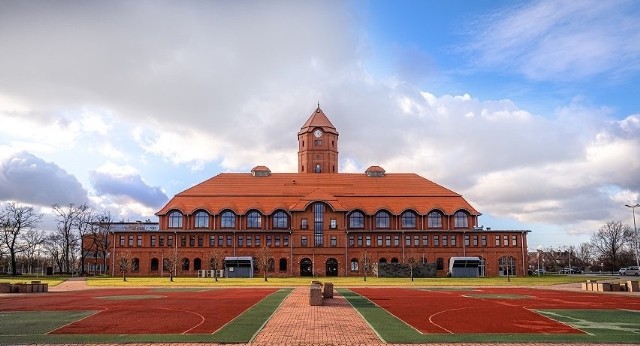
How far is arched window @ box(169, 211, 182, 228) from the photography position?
91.8m

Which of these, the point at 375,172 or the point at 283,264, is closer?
the point at 283,264

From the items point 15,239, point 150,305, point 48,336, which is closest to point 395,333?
point 48,336

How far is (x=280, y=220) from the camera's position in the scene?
93000mm

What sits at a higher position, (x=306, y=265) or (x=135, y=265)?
(x=135, y=265)

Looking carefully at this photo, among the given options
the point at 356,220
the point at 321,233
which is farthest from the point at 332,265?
the point at 356,220

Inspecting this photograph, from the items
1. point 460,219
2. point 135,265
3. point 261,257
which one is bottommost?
point 135,265

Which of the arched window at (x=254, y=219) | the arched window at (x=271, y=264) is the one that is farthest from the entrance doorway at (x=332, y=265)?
the arched window at (x=254, y=219)

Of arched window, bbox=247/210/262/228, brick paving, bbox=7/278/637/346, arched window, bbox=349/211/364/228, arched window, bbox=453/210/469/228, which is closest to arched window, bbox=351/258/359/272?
arched window, bbox=349/211/364/228

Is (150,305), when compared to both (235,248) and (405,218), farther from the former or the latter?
(405,218)

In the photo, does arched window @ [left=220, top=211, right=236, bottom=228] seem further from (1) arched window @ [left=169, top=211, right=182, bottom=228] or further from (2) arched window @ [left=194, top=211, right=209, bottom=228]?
(1) arched window @ [left=169, top=211, right=182, bottom=228]

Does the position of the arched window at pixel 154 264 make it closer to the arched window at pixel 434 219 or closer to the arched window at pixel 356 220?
the arched window at pixel 356 220

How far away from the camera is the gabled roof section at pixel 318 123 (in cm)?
11338

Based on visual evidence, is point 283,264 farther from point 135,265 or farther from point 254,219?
point 135,265

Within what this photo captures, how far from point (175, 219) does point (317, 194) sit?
74.0 feet
